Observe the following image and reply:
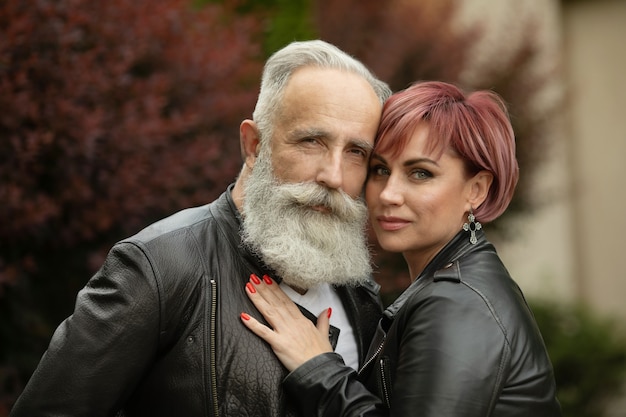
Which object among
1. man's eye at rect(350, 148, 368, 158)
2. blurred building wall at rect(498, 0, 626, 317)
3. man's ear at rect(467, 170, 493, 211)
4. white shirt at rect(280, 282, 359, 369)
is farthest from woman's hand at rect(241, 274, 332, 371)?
blurred building wall at rect(498, 0, 626, 317)

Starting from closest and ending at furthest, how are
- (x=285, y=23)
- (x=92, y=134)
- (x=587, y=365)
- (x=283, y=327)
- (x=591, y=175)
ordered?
1. (x=283, y=327)
2. (x=92, y=134)
3. (x=285, y=23)
4. (x=587, y=365)
5. (x=591, y=175)

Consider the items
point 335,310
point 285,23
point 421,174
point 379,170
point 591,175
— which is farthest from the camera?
point 591,175

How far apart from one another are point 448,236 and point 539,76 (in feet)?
18.9

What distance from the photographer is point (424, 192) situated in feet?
8.82

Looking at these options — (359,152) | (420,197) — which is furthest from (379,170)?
(420,197)

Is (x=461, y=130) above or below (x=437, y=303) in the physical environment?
above

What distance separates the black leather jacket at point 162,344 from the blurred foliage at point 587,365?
204 inches

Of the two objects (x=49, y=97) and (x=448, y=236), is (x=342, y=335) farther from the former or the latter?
(x=49, y=97)

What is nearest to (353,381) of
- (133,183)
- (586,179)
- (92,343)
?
(92,343)

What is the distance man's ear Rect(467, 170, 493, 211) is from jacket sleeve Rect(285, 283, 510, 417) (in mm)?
441

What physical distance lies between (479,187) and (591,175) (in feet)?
25.6

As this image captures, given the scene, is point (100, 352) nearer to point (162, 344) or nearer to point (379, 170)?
point (162, 344)

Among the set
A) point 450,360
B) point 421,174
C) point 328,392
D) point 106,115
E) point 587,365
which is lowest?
point 587,365

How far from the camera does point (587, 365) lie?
7.23 m
